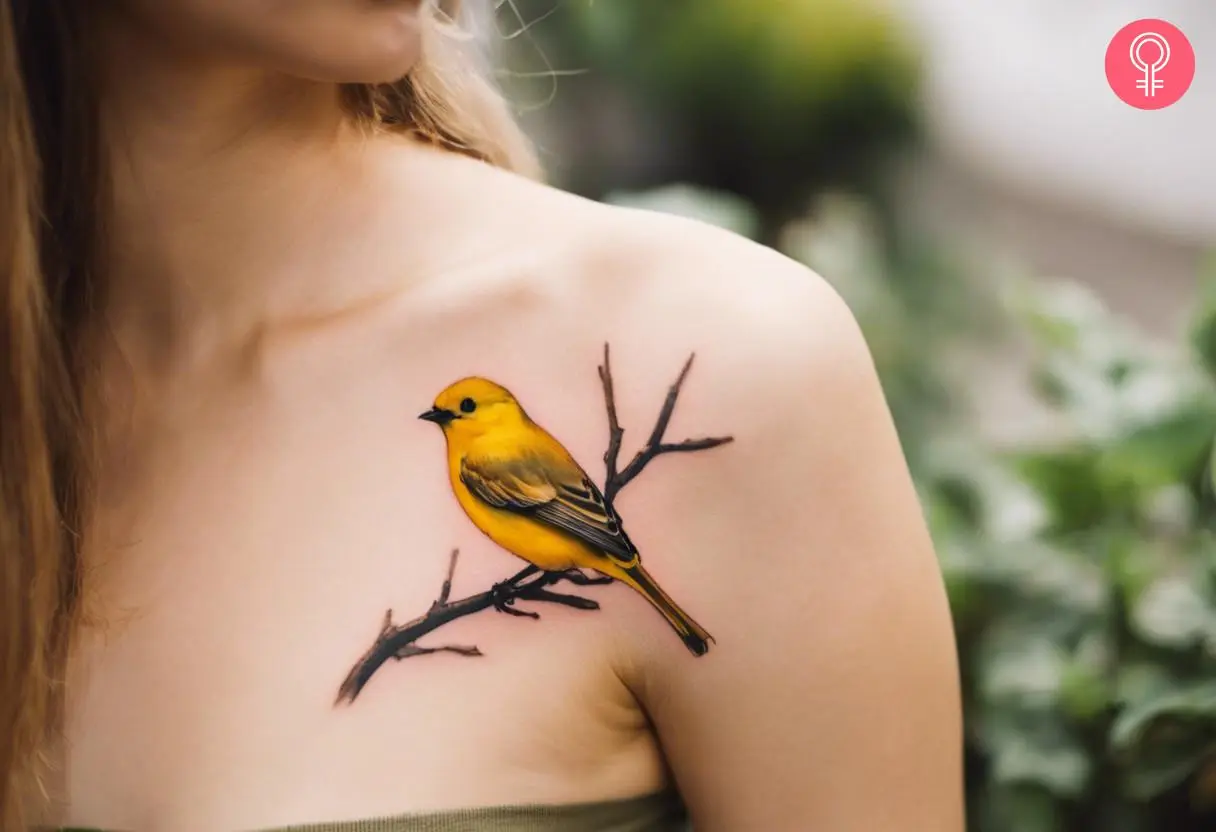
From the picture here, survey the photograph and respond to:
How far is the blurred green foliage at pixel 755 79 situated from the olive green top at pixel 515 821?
2151 mm

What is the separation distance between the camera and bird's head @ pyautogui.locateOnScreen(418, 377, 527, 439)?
2.71 feet

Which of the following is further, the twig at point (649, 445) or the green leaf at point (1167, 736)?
the green leaf at point (1167, 736)

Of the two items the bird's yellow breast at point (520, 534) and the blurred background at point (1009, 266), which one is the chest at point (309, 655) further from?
the blurred background at point (1009, 266)

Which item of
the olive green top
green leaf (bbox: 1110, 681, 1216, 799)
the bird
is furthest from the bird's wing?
green leaf (bbox: 1110, 681, 1216, 799)

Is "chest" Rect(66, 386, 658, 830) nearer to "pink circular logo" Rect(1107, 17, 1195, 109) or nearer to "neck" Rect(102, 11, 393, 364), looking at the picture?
"neck" Rect(102, 11, 393, 364)

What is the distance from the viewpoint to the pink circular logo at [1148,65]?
1279mm

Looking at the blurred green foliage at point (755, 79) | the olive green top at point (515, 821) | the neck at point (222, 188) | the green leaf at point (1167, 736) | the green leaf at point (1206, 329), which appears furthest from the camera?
the blurred green foliage at point (755, 79)

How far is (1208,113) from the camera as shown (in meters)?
2.66

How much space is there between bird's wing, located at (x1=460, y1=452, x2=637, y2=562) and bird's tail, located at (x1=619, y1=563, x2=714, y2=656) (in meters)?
0.01

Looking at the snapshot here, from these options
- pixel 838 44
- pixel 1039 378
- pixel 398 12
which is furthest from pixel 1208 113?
pixel 398 12

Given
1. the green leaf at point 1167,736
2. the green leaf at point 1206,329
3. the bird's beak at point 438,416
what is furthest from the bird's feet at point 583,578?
the green leaf at point 1206,329

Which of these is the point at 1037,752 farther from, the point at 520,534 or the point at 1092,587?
the point at 520,534

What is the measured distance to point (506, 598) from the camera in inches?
31.4

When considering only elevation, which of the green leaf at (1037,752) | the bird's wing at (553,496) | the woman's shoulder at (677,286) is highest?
the woman's shoulder at (677,286)
